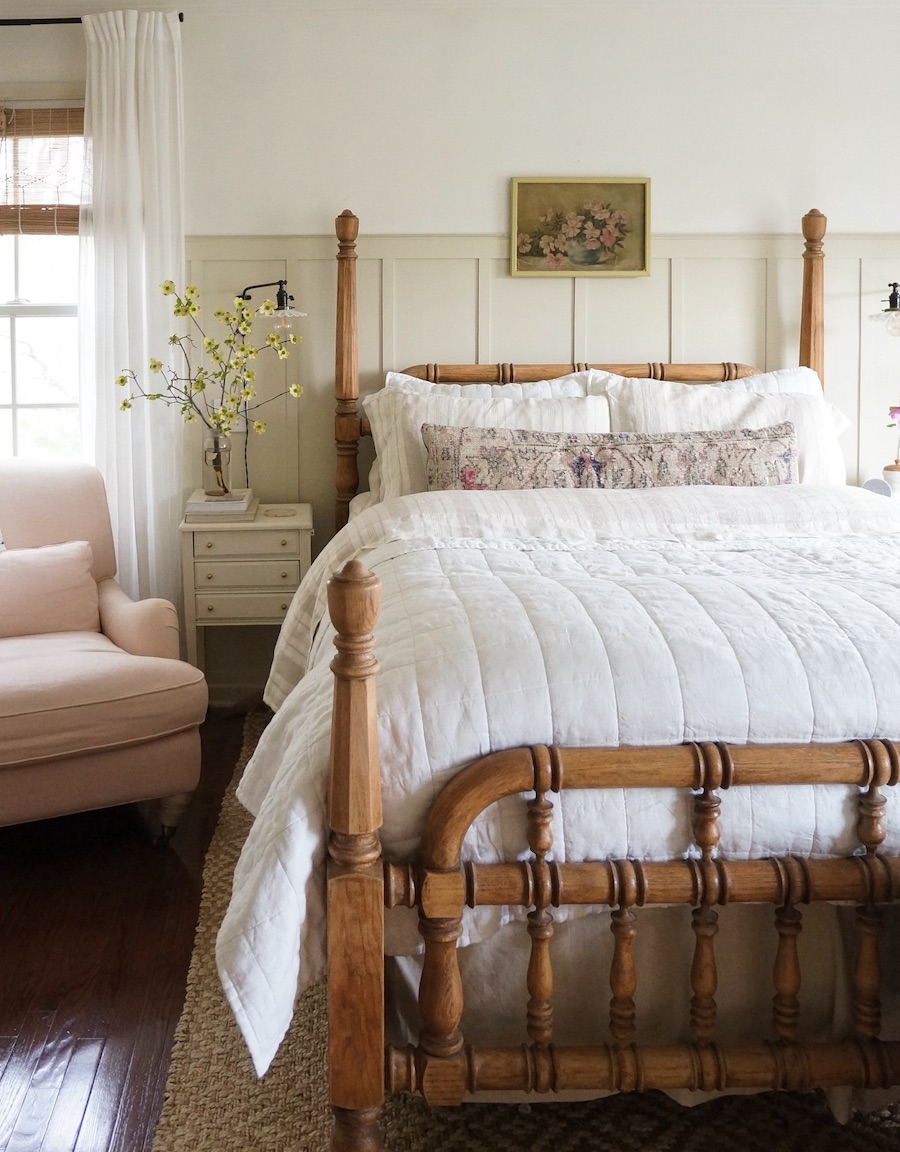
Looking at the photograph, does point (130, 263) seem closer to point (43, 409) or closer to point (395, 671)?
point (43, 409)

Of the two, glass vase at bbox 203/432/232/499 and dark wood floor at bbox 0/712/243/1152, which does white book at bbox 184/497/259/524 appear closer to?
glass vase at bbox 203/432/232/499

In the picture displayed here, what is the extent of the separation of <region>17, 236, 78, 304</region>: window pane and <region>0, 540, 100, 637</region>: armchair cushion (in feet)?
3.93

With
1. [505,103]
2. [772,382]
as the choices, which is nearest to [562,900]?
[772,382]

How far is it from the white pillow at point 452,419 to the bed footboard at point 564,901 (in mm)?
1847

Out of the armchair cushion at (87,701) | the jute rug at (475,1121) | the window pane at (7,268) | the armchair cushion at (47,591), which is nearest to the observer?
the jute rug at (475,1121)

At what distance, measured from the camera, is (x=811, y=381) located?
352cm

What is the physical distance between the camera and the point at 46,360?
386 cm

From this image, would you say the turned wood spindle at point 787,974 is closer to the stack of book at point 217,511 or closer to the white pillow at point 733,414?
the white pillow at point 733,414

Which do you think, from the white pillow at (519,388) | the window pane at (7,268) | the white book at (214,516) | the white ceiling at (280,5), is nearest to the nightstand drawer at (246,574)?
the white book at (214,516)

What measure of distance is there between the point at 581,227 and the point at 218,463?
1494 mm

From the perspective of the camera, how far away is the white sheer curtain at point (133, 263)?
3562 millimetres

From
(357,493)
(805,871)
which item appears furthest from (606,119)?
(805,871)

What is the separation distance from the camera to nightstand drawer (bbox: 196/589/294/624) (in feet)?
11.4

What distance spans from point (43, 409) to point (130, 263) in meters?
0.66
